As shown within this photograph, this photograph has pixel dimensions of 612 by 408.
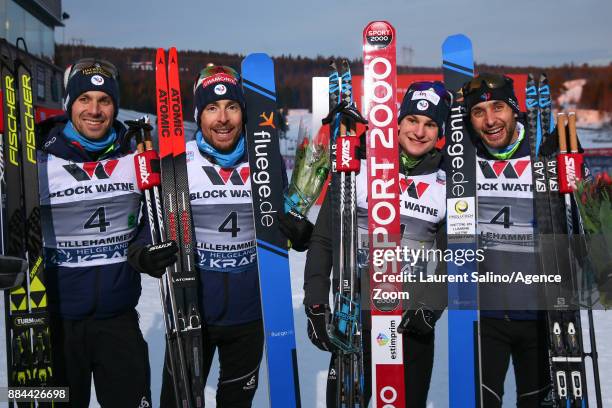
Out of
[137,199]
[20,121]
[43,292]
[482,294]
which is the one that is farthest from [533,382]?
[20,121]

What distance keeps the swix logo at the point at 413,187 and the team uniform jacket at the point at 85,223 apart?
1.39 meters

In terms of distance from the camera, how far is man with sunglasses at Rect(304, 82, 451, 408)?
328cm

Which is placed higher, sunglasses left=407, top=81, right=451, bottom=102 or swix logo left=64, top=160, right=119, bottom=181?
sunglasses left=407, top=81, right=451, bottom=102

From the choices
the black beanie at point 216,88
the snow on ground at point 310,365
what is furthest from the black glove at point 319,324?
the snow on ground at point 310,365

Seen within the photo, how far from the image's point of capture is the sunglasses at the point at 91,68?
3.28m

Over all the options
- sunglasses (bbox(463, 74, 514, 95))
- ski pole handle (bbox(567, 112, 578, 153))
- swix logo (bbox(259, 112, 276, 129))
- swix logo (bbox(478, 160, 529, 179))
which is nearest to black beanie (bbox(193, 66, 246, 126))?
swix logo (bbox(259, 112, 276, 129))

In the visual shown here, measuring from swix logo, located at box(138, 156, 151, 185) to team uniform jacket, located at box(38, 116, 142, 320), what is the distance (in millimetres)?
111

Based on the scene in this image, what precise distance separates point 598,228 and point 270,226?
1.74 m

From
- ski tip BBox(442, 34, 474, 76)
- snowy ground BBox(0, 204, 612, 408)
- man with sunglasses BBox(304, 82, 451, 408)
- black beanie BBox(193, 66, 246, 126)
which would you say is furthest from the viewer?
snowy ground BBox(0, 204, 612, 408)

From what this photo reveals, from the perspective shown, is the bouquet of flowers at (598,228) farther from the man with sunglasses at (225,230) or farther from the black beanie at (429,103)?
the man with sunglasses at (225,230)

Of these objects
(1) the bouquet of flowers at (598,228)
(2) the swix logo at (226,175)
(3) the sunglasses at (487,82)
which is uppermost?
(3) the sunglasses at (487,82)

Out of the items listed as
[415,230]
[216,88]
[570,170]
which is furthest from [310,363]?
[570,170]

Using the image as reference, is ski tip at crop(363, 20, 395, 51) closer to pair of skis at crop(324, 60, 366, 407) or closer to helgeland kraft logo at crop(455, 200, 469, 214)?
pair of skis at crop(324, 60, 366, 407)

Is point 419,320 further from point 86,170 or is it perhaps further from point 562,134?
point 86,170
